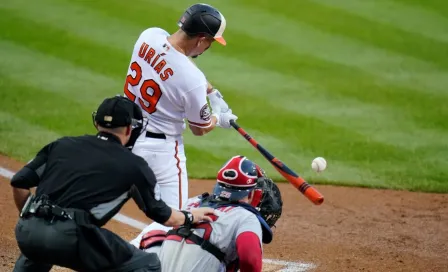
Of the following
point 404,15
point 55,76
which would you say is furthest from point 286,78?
point 55,76

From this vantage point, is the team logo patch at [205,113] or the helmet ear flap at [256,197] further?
the team logo patch at [205,113]

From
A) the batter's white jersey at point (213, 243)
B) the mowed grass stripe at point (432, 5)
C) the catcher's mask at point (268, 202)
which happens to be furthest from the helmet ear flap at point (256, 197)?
the mowed grass stripe at point (432, 5)

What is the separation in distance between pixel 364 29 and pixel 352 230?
5.26 metres

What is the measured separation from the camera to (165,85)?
247 inches

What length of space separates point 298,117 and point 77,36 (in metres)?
3.62

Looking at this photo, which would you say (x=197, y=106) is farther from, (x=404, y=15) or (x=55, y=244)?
(x=404, y=15)

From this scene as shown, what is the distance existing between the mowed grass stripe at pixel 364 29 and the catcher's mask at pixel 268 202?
6.75m

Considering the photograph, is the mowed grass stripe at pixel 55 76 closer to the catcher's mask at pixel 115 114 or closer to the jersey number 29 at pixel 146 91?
the jersey number 29 at pixel 146 91

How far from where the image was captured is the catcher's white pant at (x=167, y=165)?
20.6 feet

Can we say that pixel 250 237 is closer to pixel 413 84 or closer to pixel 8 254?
pixel 8 254

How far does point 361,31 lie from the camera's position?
42.3 ft

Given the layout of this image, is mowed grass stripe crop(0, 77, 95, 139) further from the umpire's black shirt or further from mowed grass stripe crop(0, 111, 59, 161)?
the umpire's black shirt

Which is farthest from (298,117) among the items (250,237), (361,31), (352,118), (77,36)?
(250,237)

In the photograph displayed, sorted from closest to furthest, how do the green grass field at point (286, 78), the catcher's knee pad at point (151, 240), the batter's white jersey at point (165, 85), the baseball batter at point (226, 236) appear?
the baseball batter at point (226, 236) → the catcher's knee pad at point (151, 240) → the batter's white jersey at point (165, 85) → the green grass field at point (286, 78)
